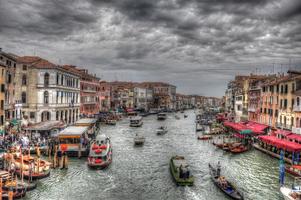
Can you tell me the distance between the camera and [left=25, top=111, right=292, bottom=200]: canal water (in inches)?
964

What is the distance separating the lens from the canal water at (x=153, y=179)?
24.5 meters

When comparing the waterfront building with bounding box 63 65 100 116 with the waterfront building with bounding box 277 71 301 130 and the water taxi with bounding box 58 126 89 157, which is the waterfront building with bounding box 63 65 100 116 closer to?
the water taxi with bounding box 58 126 89 157

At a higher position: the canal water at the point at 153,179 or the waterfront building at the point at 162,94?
the waterfront building at the point at 162,94

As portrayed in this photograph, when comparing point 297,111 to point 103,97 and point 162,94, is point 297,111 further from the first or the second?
point 162,94

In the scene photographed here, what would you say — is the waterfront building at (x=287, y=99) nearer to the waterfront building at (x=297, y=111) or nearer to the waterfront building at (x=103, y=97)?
the waterfront building at (x=297, y=111)

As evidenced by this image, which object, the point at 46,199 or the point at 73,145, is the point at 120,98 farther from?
the point at 46,199

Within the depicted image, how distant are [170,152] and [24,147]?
18937 millimetres

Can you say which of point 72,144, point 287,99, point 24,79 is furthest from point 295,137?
point 24,79

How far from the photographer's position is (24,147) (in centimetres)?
3562

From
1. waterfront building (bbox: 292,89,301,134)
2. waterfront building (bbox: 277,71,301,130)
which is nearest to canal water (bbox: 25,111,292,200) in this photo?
waterfront building (bbox: 292,89,301,134)

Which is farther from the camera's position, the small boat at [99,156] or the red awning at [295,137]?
the red awning at [295,137]

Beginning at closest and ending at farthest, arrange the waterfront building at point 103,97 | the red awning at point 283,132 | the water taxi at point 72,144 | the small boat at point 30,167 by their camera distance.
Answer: the small boat at point 30,167 < the water taxi at point 72,144 < the red awning at point 283,132 < the waterfront building at point 103,97

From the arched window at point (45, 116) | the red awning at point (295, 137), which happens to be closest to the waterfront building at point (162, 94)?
the arched window at point (45, 116)

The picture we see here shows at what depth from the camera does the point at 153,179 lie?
2902cm
